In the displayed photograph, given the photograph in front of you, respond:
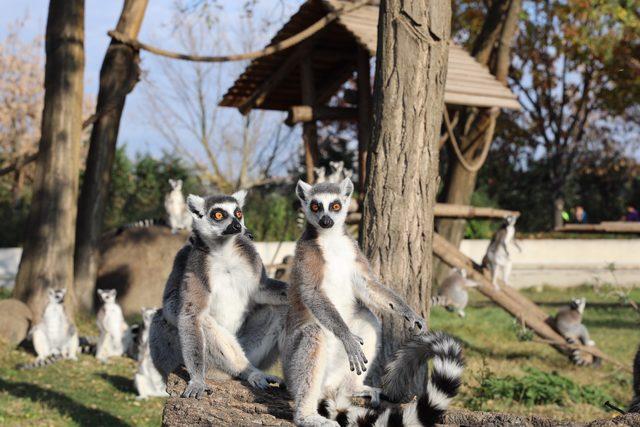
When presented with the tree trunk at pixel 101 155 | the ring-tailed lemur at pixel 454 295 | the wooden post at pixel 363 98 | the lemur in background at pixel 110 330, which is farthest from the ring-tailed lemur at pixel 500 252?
the tree trunk at pixel 101 155

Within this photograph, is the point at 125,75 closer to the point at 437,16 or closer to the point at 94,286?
the point at 94,286

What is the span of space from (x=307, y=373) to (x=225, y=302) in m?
0.84

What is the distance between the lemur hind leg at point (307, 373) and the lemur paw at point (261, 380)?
0.43 m

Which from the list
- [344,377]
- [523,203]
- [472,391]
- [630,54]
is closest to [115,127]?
[472,391]

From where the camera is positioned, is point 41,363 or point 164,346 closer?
point 164,346

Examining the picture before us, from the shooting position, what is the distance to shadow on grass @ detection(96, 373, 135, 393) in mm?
7178

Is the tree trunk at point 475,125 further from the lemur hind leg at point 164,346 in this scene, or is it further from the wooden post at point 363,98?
the lemur hind leg at point 164,346

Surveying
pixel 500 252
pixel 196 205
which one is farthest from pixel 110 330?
pixel 500 252

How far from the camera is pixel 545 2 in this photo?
718 inches

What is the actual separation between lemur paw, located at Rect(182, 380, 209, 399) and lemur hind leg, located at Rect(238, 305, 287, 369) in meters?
0.43

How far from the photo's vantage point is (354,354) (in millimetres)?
3385

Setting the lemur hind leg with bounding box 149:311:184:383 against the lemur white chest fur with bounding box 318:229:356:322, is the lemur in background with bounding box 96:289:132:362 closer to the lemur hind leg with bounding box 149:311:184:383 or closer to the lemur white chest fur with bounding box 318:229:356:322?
the lemur hind leg with bounding box 149:311:184:383

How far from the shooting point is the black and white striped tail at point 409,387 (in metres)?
3.11

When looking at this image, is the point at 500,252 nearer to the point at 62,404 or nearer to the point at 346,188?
the point at 62,404
